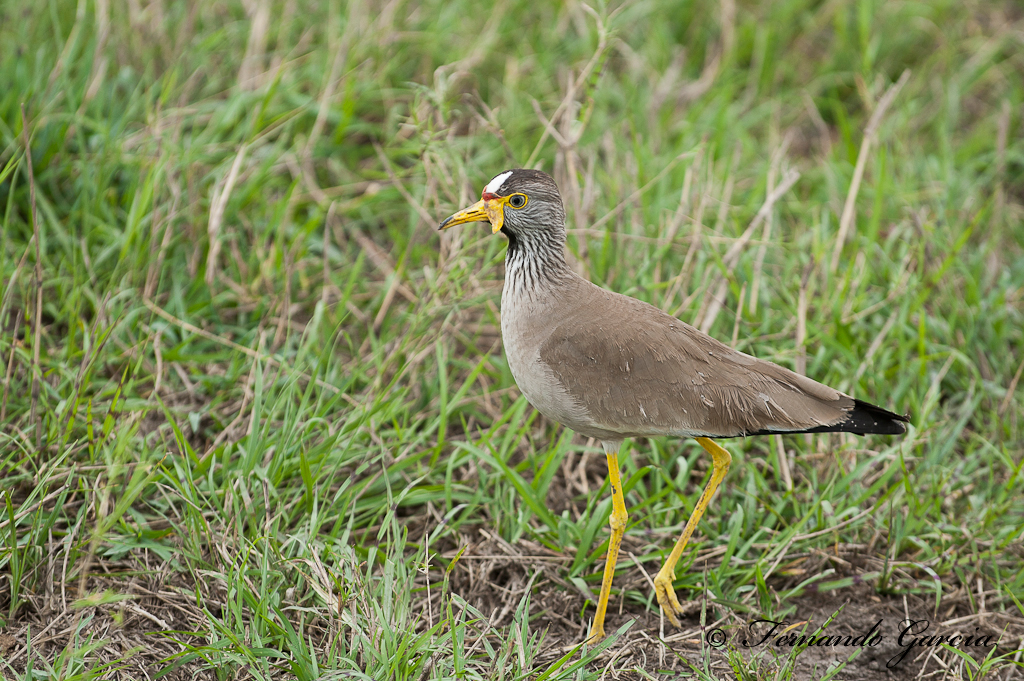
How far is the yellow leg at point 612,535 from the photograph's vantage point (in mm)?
3600

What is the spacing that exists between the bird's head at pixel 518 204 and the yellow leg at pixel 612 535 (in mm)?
964

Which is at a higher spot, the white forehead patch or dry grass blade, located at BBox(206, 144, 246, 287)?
the white forehead patch

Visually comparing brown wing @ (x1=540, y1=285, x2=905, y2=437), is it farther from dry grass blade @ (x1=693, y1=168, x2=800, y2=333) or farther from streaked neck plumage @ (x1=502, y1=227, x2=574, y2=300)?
dry grass blade @ (x1=693, y1=168, x2=800, y2=333)

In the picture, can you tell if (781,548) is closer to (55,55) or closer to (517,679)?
(517,679)

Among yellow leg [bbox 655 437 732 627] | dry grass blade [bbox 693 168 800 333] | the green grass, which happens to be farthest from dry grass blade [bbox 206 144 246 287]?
yellow leg [bbox 655 437 732 627]

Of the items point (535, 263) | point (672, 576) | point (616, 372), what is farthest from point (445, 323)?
point (672, 576)

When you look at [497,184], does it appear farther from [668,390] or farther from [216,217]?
[216,217]

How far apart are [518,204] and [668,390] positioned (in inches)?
37.5

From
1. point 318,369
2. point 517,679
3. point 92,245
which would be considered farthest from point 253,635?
point 92,245

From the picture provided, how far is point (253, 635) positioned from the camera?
3188 mm

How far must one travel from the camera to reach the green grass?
348 cm

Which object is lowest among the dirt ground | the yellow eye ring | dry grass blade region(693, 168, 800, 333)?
the dirt ground

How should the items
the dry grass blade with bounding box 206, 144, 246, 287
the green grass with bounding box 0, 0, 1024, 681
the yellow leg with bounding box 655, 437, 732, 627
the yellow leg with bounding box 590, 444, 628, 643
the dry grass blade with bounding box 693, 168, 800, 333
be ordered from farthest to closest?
the dry grass blade with bounding box 206, 144, 246, 287 → the dry grass blade with bounding box 693, 168, 800, 333 → the yellow leg with bounding box 655, 437, 732, 627 → the yellow leg with bounding box 590, 444, 628, 643 → the green grass with bounding box 0, 0, 1024, 681

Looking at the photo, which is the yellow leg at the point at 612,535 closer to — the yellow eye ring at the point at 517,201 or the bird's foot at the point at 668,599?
the bird's foot at the point at 668,599
